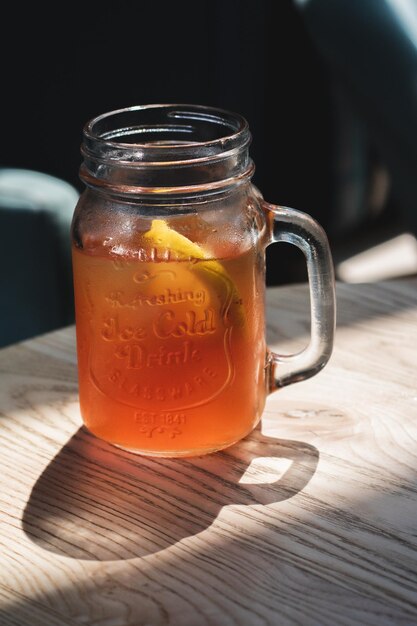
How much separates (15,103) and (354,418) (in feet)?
4.23

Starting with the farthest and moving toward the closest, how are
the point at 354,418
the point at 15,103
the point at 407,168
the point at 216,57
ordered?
the point at 216,57, the point at 15,103, the point at 407,168, the point at 354,418

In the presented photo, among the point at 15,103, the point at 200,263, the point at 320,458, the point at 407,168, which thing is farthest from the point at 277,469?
the point at 15,103

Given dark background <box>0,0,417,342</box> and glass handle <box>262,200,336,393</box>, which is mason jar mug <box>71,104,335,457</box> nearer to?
glass handle <box>262,200,336,393</box>

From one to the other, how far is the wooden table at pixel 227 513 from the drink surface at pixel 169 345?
0.12 feet

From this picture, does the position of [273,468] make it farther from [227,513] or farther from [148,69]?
[148,69]

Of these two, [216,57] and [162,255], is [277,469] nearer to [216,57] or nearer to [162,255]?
[162,255]

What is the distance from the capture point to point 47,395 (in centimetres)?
85

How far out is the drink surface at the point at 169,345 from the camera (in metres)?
0.69

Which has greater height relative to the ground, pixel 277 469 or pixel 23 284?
pixel 277 469

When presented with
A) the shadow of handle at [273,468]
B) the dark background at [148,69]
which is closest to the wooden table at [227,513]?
the shadow of handle at [273,468]

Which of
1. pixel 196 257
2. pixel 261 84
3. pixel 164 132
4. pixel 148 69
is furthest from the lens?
pixel 261 84

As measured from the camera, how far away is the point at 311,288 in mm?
764

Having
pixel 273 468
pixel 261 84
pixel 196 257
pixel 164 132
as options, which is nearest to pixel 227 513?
pixel 273 468

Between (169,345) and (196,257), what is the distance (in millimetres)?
65
